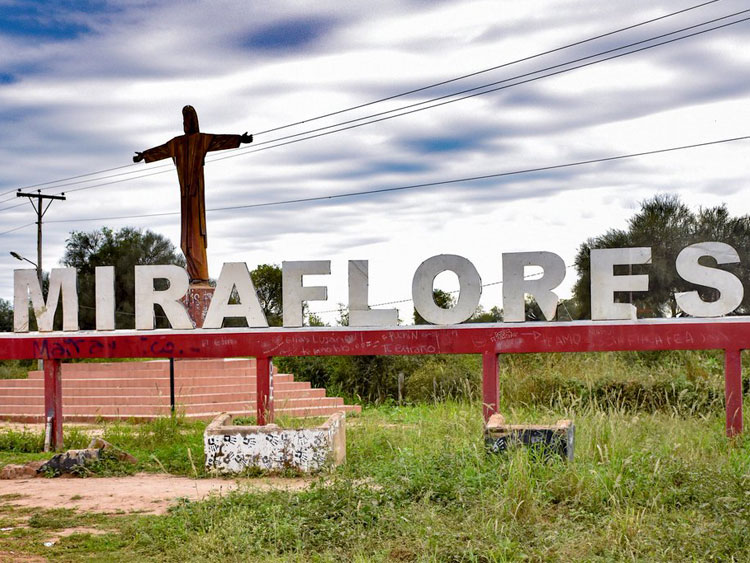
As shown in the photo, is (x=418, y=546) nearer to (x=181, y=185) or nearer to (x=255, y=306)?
(x=255, y=306)

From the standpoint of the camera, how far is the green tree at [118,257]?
145 feet

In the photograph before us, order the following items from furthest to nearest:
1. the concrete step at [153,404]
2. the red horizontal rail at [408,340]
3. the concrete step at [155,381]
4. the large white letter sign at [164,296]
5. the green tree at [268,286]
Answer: the green tree at [268,286]
the concrete step at [155,381]
the concrete step at [153,404]
the large white letter sign at [164,296]
the red horizontal rail at [408,340]

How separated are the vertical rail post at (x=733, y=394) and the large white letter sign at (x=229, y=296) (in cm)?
762

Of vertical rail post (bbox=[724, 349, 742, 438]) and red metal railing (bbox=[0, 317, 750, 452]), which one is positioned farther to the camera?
red metal railing (bbox=[0, 317, 750, 452])

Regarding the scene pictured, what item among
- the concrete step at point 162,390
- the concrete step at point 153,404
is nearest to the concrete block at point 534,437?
the concrete step at point 153,404

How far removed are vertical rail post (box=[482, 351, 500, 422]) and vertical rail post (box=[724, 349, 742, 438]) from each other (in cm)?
344

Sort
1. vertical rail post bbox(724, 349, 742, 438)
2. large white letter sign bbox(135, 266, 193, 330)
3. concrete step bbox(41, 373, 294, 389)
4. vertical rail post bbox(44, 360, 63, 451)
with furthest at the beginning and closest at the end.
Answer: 1. concrete step bbox(41, 373, 294, 389)
2. vertical rail post bbox(44, 360, 63, 451)
3. large white letter sign bbox(135, 266, 193, 330)
4. vertical rail post bbox(724, 349, 742, 438)

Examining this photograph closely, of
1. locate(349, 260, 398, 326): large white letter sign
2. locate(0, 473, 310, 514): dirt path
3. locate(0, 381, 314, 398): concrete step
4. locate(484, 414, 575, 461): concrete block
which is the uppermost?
→ locate(349, 260, 398, 326): large white letter sign

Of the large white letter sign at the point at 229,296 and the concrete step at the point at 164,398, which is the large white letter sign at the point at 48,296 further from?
the concrete step at the point at 164,398

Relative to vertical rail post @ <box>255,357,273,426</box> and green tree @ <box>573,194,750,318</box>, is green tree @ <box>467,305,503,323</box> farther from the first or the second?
vertical rail post @ <box>255,357,273,426</box>

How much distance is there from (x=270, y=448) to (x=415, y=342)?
3.57m

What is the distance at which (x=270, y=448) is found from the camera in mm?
11555

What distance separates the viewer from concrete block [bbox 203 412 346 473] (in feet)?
37.6

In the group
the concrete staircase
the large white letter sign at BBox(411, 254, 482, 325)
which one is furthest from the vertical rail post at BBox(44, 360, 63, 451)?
the large white letter sign at BBox(411, 254, 482, 325)
